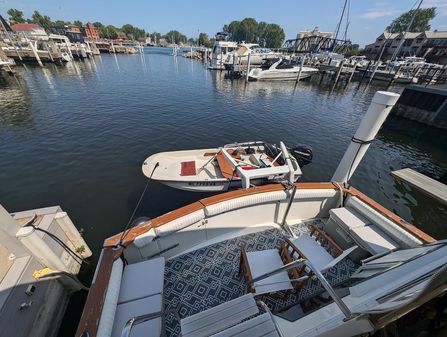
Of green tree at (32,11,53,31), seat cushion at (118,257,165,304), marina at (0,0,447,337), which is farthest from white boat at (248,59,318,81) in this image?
green tree at (32,11,53,31)

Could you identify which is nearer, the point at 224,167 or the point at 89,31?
the point at 224,167

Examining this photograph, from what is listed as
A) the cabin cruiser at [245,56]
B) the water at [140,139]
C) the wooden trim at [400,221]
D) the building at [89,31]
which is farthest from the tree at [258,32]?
the wooden trim at [400,221]

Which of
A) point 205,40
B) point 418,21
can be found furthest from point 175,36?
point 418,21

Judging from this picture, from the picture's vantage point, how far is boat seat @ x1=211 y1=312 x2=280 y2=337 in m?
2.06

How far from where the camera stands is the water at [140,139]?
902 cm

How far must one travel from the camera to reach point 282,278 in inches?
144

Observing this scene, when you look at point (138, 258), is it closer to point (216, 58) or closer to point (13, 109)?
point (13, 109)

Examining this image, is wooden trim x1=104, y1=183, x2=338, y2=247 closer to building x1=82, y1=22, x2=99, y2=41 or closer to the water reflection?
the water reflection

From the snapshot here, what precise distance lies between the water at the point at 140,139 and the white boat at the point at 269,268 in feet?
9.95

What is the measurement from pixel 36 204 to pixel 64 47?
2496 inches

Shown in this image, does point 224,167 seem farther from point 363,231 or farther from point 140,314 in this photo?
point 140,314

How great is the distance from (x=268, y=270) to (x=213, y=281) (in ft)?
4.75

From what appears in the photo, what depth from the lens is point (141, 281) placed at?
138 inches

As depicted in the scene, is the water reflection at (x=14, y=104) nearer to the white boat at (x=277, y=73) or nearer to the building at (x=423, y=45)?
the white boat at (x=277, y=73)
